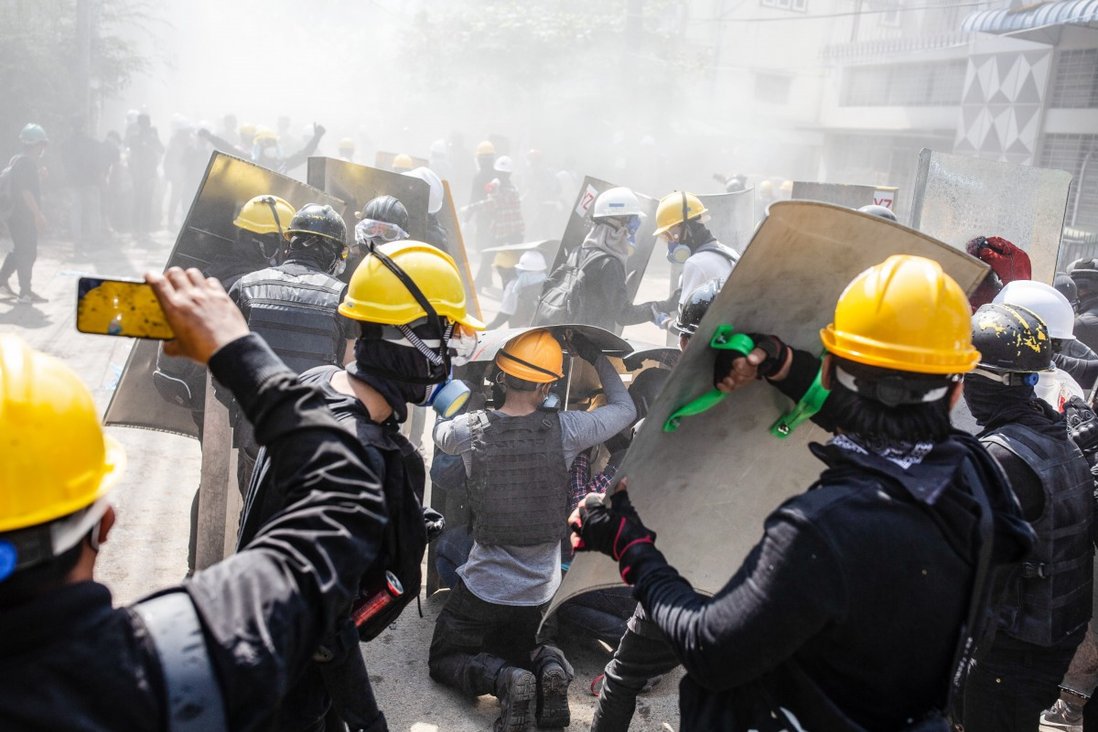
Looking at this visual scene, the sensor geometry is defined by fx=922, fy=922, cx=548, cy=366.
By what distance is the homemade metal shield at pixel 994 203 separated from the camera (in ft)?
21.6

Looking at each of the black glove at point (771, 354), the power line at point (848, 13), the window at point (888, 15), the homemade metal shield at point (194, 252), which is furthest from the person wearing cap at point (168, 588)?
the window at point (888, 15)

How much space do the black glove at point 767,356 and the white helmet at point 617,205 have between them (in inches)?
172

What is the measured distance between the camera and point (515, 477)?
12.4 ft

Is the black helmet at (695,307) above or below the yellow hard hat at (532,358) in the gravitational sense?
above

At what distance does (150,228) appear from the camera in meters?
18.2

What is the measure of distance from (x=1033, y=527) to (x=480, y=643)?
7.25ft

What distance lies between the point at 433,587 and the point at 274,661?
349cm

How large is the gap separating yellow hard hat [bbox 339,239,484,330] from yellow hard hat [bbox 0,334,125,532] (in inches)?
44.1

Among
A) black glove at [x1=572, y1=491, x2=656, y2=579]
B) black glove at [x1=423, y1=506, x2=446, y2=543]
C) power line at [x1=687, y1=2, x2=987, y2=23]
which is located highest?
power line at [x1=687, y1=2, x2=987, y2=23]

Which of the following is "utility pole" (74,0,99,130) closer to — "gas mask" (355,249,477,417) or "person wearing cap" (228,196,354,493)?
"person wearing cap" (228,196,354,493)

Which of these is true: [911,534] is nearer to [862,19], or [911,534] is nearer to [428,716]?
[428,716]

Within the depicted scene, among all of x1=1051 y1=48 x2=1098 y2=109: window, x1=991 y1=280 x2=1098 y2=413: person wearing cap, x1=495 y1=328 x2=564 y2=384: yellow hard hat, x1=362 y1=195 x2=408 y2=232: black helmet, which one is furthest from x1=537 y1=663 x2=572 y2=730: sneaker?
x1=1051 y1=48 x2=1098 y2=109: window

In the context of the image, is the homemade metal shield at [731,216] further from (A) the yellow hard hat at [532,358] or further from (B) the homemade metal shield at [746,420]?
(B) the homemade metal shield at [746,420]

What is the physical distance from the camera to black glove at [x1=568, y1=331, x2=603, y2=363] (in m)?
4.23
